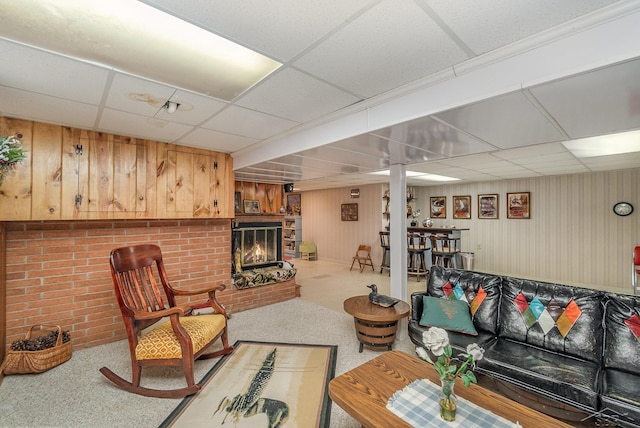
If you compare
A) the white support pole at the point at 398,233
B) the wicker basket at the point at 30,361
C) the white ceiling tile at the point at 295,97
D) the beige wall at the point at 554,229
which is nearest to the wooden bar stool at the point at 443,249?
the beige wall at the point at 554,229

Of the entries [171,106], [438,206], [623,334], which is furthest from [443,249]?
[171,106]

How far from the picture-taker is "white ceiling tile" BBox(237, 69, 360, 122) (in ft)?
6.06

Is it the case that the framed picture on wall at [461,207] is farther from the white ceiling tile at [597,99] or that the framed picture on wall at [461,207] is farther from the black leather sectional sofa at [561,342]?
the white ceiling tile at [597,99]

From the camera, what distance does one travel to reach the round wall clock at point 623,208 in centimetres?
523

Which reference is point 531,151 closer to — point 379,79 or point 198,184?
point 379,79

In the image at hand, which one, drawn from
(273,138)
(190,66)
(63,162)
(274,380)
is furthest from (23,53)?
(274,380)

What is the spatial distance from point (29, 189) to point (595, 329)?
490cm

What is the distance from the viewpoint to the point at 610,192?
5.45 meters

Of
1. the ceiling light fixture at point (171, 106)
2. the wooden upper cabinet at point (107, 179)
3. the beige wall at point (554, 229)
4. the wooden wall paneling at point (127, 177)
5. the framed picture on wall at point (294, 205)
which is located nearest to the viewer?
the ceiling light fixture at point (171, 106)

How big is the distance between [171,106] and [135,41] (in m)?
0.78

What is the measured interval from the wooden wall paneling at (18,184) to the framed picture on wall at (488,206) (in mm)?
8039

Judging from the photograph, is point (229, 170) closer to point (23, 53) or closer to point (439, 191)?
point (23, 53)

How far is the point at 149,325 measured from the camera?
2629 millimetres

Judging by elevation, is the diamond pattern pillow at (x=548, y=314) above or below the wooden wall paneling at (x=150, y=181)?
below
